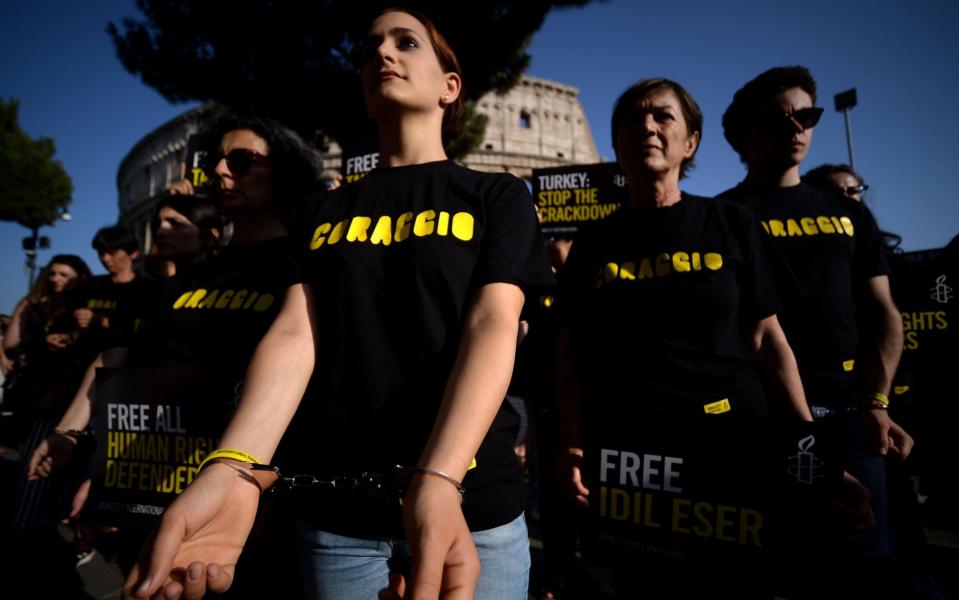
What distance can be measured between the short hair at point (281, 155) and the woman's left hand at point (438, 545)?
194cm

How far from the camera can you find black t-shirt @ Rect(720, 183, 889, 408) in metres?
2.26

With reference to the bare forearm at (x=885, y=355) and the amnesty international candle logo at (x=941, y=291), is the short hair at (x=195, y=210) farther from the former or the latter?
the amnesty international candle logo at (x=941, y=291)

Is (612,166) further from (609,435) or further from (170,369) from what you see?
(170,369)

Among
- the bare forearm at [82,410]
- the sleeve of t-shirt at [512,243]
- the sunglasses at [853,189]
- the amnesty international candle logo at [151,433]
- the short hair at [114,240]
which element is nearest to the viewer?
the sleeve of t-shirt at [512,243]

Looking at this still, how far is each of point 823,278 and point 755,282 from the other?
28.8 inches

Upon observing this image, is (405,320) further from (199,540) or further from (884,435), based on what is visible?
(884,435)

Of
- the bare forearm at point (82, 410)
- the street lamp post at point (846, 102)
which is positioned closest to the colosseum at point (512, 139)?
the street lamp post at point (846, 102)

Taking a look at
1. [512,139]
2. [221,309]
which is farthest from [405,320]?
[512,139]

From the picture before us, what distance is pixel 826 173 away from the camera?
159 inches

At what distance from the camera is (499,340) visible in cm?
101

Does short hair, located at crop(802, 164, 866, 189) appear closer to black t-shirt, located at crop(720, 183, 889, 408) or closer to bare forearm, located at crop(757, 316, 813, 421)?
black t-shirt, located at crop(720, 183, 889, 408)

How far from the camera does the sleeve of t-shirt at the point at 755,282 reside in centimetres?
186

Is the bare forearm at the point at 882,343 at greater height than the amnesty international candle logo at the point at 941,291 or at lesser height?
lesser

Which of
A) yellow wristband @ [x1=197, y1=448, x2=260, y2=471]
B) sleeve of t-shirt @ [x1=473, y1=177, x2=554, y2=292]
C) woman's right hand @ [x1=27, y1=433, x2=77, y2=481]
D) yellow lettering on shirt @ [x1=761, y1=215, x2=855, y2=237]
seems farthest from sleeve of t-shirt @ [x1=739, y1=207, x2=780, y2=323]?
woman's right hand @ [x1=27, y1=433, x2=77, y2=481]
